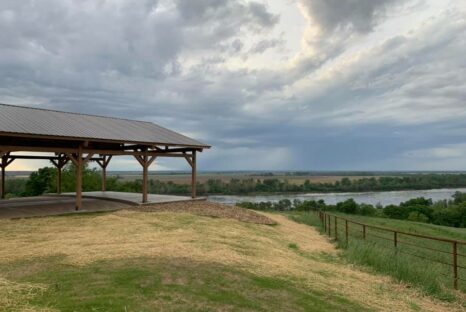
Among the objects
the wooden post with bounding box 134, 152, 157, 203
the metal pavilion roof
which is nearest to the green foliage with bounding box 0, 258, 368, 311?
the metal pavilion roof

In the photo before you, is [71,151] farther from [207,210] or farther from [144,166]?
[207,210]

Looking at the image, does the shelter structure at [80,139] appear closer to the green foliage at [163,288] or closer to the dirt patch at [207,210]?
the dirt patch at [207,210]

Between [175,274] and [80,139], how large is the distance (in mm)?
10327

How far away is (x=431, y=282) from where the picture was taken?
26.1ft

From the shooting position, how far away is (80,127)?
1670 centimetres

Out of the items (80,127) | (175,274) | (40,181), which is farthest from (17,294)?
(40,181)

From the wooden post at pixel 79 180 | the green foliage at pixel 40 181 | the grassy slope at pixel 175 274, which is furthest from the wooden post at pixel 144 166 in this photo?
the green foliage at pixel 40 181

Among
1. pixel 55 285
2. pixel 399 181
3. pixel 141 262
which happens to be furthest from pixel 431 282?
pixel 399 181

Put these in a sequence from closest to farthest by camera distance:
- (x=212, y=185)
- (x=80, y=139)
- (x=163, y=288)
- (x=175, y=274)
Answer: (x=163, y=288) → (x=175, y=274) → (x=80, y=139) → (x=212, y=185)

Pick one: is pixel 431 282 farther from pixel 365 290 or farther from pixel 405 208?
pixel 405 208

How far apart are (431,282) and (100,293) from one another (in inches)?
254

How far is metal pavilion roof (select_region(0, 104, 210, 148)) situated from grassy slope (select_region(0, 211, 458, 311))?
4.02 m

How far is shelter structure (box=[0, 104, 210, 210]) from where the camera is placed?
14.3 metres

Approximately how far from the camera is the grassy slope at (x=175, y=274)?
5012 millimetres
